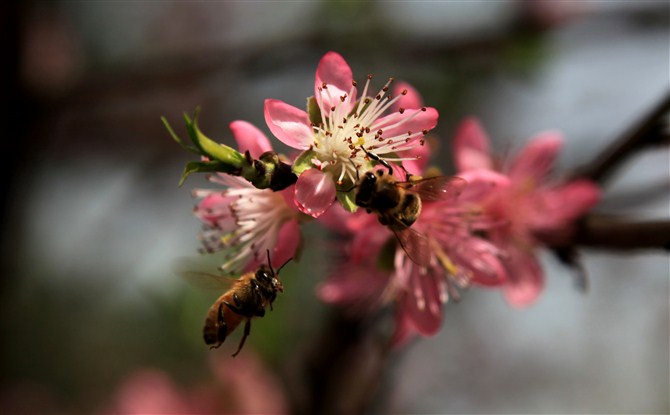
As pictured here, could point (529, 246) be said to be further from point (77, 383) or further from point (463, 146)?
point (77, 383)

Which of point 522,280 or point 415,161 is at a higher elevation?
point 415,161

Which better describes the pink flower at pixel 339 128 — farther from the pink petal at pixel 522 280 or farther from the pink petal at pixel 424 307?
the pink petal at pixel 522 280

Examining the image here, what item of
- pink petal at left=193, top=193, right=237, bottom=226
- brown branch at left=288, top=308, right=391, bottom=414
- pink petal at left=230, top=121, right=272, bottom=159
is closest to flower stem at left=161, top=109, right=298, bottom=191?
pink petal at left=230, top=121, right=272, bottom=159

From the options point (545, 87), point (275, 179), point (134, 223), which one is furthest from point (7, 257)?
point (545, 87)

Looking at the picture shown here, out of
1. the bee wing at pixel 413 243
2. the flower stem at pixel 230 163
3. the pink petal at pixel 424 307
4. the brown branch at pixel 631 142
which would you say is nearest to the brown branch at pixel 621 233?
the brown branch at pixel 631 142

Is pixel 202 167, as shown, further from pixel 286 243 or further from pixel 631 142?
pixel 631 142

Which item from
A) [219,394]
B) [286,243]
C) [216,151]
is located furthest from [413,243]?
[219,394]
